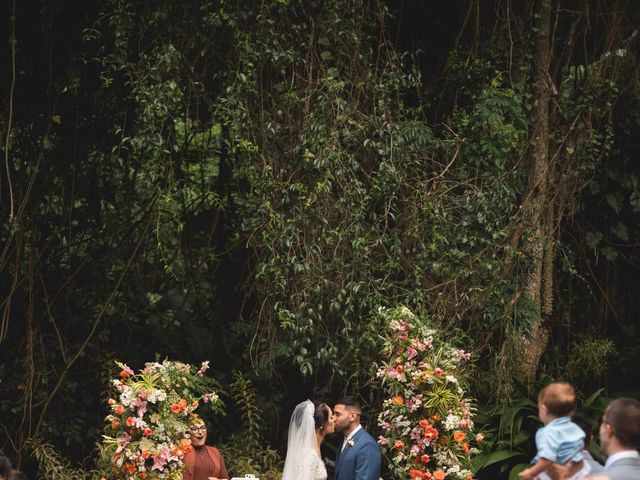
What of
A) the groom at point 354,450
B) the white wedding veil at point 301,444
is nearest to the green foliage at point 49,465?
the white wedding veil at point 301,444

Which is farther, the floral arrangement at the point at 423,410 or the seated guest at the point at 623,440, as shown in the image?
the floral arrangement at the point at 423,410

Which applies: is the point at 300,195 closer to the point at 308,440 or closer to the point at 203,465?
the point at 308,440

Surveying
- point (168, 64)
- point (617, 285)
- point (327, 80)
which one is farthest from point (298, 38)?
point (617, 285)

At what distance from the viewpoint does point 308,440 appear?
7.80m

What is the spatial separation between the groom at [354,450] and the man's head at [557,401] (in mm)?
2634

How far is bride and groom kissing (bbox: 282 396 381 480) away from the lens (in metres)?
7.44

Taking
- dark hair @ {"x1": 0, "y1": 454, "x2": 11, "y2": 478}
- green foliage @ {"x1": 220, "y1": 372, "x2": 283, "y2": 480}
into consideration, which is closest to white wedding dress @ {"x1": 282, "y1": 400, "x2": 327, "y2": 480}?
green foliage @ {"x1": 220, "y1": 372, "x2": 283, "y2": 480}

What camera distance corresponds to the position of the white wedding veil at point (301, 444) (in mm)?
7777

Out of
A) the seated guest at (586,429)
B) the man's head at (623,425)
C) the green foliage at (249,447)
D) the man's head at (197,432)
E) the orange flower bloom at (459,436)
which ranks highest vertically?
the man's head at (623,425)

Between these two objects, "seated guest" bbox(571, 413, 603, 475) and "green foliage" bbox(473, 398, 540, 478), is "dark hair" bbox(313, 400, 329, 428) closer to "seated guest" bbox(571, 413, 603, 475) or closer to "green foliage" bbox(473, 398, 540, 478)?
"green foliage" bbox(473, 398, 540, 478)

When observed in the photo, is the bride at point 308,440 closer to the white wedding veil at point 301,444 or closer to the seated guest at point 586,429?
the white wedding veil at point 301,444

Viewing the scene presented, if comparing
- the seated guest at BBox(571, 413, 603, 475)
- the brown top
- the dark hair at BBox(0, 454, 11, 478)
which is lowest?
the brown top

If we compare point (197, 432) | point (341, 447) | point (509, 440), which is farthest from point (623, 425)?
point (509, 440)

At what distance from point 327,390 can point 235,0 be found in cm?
327
